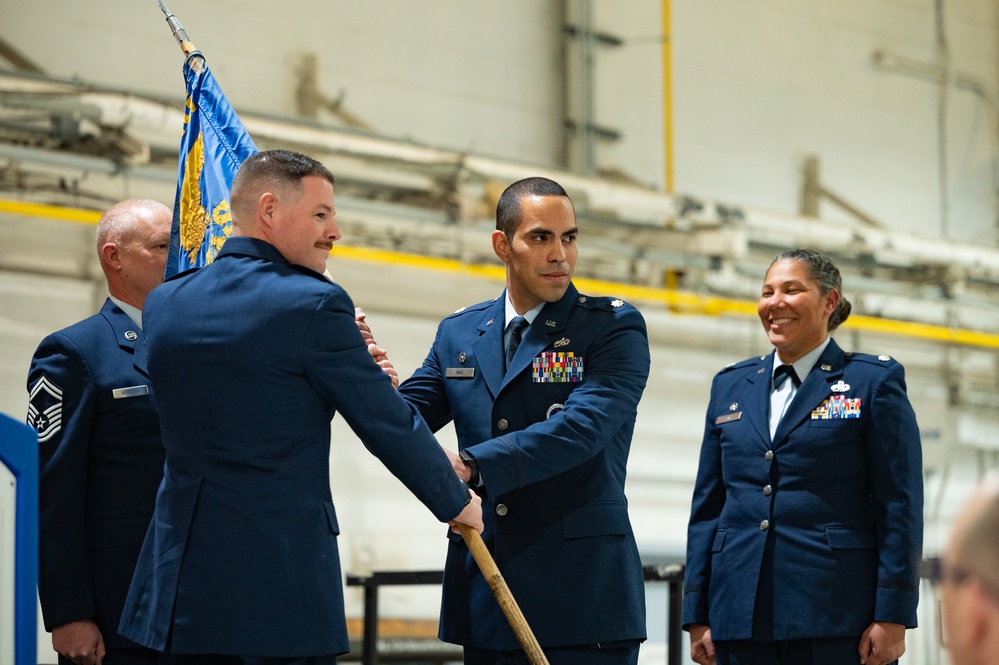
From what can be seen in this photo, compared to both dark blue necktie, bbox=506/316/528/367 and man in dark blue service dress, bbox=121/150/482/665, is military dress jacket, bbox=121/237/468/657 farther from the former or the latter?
dark blue necktie, bbox=506/316/528/367

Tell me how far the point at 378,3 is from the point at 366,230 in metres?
1.33

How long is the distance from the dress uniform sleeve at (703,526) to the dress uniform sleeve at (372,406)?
124cm

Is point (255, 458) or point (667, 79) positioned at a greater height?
point (667, 79)

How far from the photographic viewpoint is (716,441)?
358cm

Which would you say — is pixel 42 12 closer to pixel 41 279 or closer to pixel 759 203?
pixel 41 279

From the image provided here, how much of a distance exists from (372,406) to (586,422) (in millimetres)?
569

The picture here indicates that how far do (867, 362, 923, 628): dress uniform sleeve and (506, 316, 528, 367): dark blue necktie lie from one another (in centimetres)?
101

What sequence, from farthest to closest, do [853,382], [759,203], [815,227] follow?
[759,203], [815,227], [853,382]

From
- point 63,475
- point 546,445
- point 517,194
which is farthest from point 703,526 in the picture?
point 63,475

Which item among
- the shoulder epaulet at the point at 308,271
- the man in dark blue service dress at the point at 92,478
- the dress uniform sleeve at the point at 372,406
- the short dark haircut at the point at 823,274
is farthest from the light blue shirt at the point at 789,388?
the man in dark blue service dress at the point at 92,478

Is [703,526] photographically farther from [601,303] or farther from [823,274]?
[601,303]

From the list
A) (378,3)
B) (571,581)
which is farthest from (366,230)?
(571,581)

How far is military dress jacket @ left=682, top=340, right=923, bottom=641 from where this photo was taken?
3184mm

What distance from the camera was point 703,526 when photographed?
11.6ft
